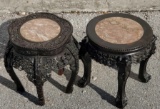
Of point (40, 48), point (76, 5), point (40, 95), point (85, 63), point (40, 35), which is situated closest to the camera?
point (40, 48)

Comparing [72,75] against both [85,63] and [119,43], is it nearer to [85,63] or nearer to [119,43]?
[85,63]

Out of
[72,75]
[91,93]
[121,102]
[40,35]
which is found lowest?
[91,93]

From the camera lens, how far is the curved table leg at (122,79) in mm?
3100

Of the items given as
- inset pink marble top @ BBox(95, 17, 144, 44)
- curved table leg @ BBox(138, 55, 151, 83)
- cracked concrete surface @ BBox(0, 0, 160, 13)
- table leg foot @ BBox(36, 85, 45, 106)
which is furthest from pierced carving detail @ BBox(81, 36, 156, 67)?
cracked concrete surface @ BBox(0, 0, 160, 13)

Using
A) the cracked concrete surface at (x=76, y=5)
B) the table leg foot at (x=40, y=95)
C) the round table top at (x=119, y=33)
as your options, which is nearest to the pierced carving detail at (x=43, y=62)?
the table leg foot at (x=40, y=95)

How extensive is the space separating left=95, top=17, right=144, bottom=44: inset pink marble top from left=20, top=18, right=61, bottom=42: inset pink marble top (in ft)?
1.44

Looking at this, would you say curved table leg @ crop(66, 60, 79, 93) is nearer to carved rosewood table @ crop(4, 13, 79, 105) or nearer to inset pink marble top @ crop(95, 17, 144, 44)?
carved rosewood table @ crop(4, 13, 79, 105)

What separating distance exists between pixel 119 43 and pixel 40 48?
0.75 m

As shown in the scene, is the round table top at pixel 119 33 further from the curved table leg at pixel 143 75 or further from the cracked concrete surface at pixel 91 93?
the cracked concrete surface at pixel 91 93

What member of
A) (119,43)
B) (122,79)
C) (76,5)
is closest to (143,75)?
(122,79)

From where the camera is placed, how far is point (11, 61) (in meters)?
3.26

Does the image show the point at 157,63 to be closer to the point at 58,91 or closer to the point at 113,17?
the point at 113,17

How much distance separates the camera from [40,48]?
303cm

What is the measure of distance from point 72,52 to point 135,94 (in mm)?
953
